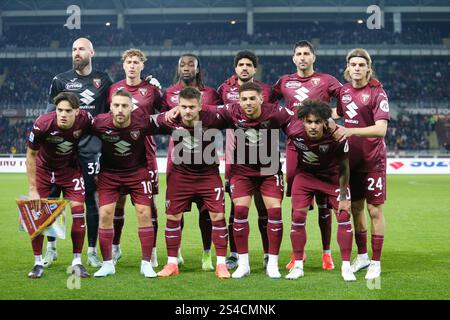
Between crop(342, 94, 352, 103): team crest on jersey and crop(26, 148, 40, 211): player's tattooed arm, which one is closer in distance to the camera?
crop(26, 148, 40, 211): player's tattooed arm

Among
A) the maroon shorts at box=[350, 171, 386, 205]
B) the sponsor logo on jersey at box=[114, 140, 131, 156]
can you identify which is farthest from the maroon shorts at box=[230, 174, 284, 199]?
the sponsor logo on jersey at box=[114, 140, 131, 156]

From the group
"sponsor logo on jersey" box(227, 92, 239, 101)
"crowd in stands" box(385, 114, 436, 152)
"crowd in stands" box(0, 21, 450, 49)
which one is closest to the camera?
"sponsor logo on jersey" box(227, 92, 239, 101)

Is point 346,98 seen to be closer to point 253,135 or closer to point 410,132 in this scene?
point 253,135

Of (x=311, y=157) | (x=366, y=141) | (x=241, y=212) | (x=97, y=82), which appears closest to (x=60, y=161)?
(x=97, y=82)

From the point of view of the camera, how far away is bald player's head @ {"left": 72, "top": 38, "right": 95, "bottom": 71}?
7.27 m

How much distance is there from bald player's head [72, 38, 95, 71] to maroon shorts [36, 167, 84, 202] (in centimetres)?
137

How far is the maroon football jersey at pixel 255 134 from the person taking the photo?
648cm

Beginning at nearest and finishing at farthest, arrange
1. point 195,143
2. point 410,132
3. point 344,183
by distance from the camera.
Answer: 1. point 344,183
2. point 195,143
3. point 410,132

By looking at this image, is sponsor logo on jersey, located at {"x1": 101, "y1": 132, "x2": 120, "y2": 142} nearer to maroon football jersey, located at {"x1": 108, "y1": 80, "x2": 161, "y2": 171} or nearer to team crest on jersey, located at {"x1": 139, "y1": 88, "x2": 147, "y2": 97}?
maroon football jersey, located at {"x1": 108, "y1": 80, "x2": 161, "y2": 171}

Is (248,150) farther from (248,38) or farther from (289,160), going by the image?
(248,38)

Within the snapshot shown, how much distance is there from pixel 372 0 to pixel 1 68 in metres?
23.7

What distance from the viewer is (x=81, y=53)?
23.9 feet

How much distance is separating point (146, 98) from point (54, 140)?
4.20 ft

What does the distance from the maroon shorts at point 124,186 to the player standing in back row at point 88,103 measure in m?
0.69
